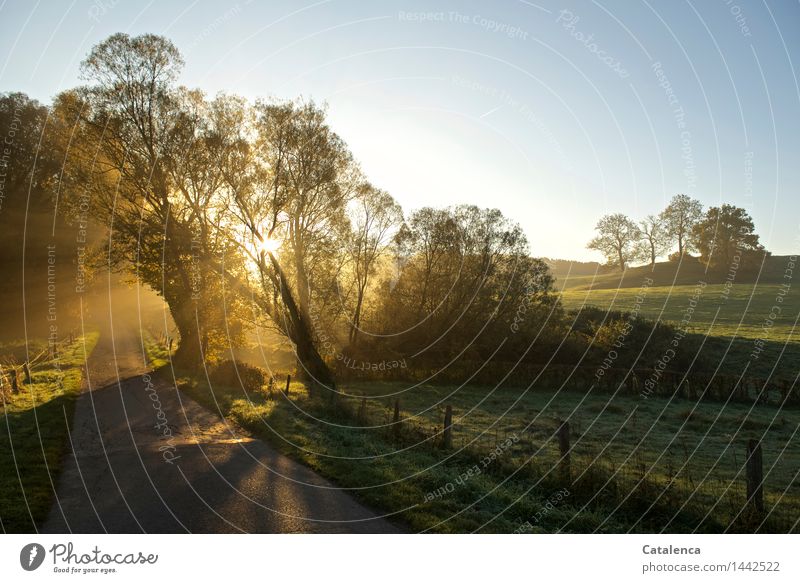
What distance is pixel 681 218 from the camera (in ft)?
246

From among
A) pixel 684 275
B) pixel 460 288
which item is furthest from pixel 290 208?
pixel 684 275

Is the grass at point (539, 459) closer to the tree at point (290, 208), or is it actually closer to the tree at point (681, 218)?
the tree at point (290, 208)

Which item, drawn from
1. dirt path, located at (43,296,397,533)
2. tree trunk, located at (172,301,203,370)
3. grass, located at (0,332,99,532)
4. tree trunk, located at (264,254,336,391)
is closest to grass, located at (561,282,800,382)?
tree trunk, located at (264,254,336,391)

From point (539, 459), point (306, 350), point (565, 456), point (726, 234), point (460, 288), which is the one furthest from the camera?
point (726, 234)

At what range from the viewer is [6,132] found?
48.2 metres

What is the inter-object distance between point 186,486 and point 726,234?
260 feet

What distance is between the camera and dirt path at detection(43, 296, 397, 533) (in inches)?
369

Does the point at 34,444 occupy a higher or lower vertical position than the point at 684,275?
lower

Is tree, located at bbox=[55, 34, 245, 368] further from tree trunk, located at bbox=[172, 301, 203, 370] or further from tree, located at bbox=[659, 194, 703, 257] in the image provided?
tree, located at bbox=[659, 194, 703, 257]

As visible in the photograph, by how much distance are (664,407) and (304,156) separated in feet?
82.3

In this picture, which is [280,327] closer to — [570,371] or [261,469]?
[570,371]

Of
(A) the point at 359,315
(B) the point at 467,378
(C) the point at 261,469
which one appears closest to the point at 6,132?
(A) the point at 359,315

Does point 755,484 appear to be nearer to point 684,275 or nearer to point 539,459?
point 539,459

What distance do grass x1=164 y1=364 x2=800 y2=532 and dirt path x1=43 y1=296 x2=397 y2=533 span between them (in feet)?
2.97
